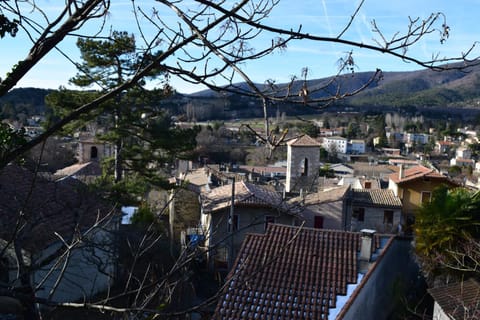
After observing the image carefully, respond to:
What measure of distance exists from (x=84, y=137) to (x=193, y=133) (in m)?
16.4

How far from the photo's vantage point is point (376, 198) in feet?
68.5

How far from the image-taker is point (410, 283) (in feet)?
41.3

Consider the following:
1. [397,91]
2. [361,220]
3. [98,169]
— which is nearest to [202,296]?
[361,220]

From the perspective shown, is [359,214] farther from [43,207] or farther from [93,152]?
[93,152]

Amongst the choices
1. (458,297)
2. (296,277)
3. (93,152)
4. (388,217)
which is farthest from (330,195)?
(93,152)

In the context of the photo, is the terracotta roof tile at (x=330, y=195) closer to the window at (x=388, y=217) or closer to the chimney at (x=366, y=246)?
the window at (x=388, y=217)

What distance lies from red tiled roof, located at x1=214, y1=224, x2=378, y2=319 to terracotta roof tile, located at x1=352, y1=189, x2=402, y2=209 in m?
11.6

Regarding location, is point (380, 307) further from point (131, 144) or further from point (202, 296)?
point (131, 144)

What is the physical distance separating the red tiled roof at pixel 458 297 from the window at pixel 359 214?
1040cm

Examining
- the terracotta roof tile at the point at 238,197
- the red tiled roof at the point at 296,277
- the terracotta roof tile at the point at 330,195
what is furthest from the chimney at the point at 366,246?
the terracotta roof tile at the point at 330,195

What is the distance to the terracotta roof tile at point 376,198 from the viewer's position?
20.4 metres

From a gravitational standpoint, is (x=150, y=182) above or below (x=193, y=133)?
below

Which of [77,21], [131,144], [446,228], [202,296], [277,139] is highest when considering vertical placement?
[77,21]

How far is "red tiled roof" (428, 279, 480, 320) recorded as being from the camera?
→ 831 centimetres
